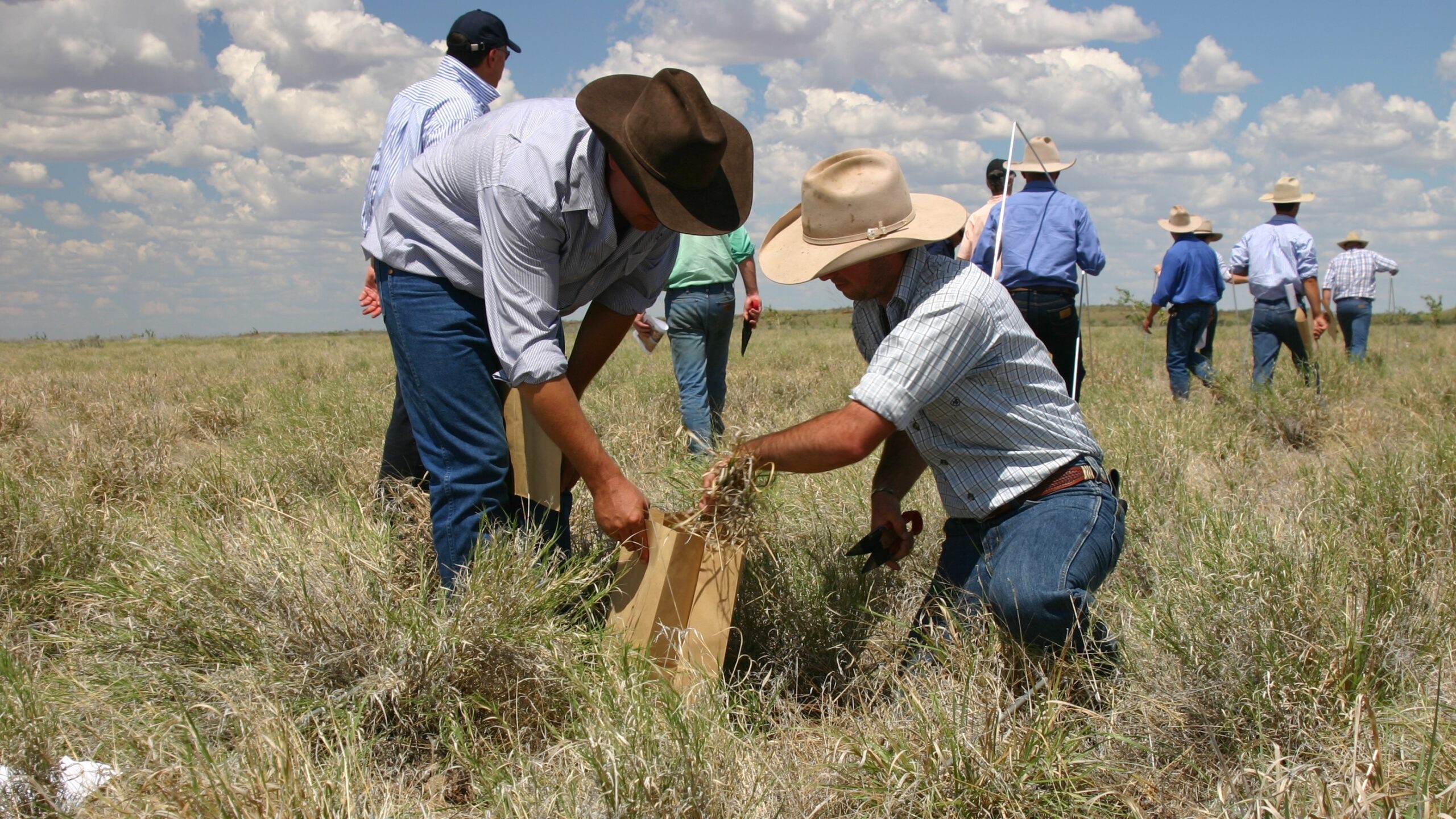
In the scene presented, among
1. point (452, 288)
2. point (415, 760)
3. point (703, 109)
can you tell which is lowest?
point (415, 760)

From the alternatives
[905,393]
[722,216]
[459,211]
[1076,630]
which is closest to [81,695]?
[459,211]

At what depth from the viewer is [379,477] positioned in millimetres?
3775

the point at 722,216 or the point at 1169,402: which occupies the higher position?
the point at 722,216

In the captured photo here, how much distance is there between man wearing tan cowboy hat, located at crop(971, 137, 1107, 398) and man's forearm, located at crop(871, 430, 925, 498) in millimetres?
3022

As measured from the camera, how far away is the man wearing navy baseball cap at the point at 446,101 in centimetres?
422

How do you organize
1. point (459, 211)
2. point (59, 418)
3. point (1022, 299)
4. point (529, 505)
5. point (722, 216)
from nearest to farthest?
point (722, 216), point (459, 211), point (529, 505), point (1022, 299), point (59, 418)

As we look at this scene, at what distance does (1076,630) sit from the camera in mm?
2736

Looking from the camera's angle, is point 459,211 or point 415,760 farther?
point 459,211

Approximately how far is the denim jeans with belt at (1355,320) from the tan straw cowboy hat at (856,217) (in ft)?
32.0

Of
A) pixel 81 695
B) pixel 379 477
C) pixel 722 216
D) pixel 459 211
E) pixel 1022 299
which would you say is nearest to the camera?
pixel 81 695

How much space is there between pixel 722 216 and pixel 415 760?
160cm

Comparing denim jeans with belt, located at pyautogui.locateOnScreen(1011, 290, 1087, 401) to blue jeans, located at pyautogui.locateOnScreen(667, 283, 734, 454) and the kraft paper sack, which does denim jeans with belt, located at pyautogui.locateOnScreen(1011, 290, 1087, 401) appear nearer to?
blue jeans, located at pyautogui.locateOnScreen(667, 283, 734, 454)

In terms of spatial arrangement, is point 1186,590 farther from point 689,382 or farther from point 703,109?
point 689,382

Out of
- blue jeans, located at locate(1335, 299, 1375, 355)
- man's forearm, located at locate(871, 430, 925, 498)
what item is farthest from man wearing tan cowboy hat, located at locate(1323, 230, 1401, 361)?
man's forearm, located at locate(871, 430, 925, 498)
